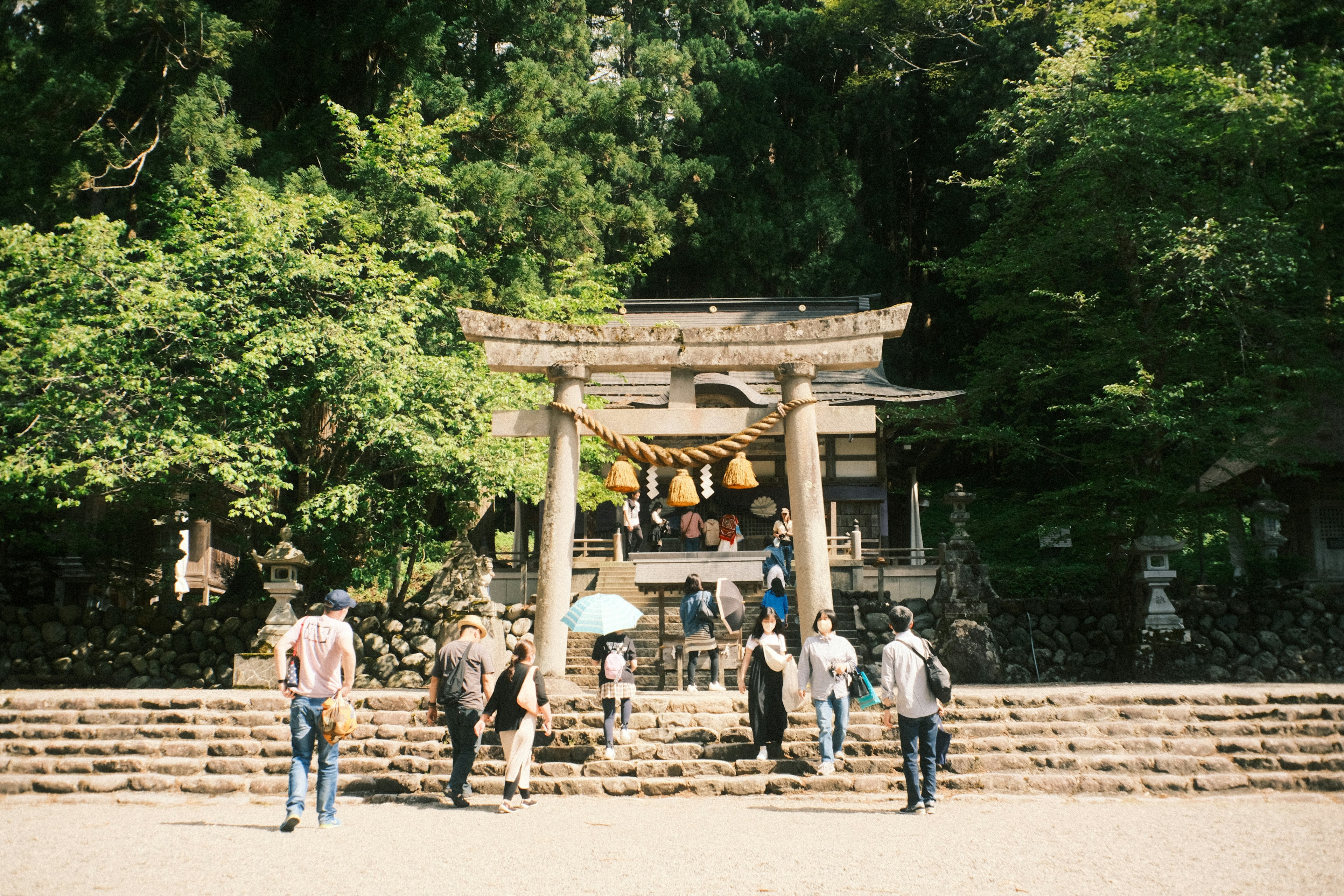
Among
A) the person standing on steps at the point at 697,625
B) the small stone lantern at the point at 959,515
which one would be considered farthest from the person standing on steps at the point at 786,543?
the person standing on steps at the point at 697,625

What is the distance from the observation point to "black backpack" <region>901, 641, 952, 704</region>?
6762 millimetres

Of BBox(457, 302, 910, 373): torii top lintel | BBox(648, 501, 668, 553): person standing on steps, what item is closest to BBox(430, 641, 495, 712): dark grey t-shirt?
BBox(457, 302, 910, 373): torii top lintel

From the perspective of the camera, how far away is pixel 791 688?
816 cm

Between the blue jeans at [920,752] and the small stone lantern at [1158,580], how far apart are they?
1046 centimetres

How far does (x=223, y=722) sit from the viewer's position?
9680 mm

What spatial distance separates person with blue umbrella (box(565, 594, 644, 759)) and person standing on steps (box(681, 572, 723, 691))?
61.6 inches

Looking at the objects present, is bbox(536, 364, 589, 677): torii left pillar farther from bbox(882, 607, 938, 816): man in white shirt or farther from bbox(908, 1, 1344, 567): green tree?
bbox(908, 1, 1344, 567): green tree

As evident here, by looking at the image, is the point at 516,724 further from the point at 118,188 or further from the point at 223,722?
the point at 118,188

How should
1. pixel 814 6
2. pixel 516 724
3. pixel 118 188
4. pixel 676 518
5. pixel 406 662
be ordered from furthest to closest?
pixel 814 6 < pixel 676 518 < pixel 118 188 < pixel 406 662 < pixel 516 724

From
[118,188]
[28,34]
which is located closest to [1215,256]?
[118,188]

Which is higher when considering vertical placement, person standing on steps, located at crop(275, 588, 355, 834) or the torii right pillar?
the torii right pillar

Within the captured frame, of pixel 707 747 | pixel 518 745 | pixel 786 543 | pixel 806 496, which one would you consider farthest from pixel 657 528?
pixel 518 745

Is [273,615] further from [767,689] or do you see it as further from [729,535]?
[767,689]

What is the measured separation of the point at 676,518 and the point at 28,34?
1536 cm
